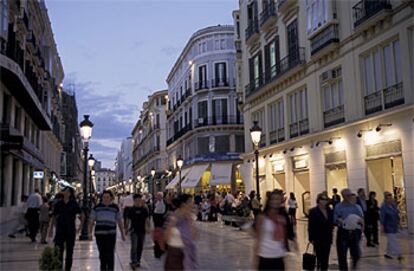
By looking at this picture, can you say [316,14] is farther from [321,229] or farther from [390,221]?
[321,229]

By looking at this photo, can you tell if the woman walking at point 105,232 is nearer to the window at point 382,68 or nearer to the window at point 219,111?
the window at point 382,68

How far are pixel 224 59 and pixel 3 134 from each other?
32.3 m

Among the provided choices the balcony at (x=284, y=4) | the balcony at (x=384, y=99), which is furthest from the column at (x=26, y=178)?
the balcony at (x=384, y=99)

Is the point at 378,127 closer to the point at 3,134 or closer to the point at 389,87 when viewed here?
the point at 389,87

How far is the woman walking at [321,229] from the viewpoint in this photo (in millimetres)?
9555

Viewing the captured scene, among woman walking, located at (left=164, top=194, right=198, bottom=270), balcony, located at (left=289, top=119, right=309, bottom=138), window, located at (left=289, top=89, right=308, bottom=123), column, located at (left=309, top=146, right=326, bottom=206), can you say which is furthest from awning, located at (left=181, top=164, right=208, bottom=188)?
woman walking, located at (left=164, top=194, right=198, bottom=270)

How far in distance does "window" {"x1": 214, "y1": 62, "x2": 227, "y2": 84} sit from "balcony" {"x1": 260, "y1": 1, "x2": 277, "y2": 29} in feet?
60.6

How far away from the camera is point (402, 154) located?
58.1ft

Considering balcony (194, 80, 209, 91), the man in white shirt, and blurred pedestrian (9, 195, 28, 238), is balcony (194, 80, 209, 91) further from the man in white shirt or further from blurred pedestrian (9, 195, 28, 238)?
the man in white shirt

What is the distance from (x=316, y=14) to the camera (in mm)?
24125

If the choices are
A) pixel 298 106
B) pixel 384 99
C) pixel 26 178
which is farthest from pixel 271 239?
pixel 26 178

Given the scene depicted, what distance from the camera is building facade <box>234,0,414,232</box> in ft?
59.7

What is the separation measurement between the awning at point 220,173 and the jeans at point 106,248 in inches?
1403

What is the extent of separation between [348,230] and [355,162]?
458 inches
